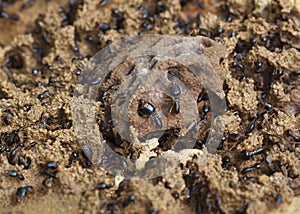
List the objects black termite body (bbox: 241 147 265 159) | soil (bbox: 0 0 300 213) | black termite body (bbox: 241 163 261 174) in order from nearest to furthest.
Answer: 1. soil (bbox: 0 0 300 213)
2. black termite body (bbox: 241 163 261 174)
3. black termite body (bbox: 241 147 265 159)

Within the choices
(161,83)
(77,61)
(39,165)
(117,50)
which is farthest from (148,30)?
A: (39,165)

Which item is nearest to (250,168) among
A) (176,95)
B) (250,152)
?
(250,152)

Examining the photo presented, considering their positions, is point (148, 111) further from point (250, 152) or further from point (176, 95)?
point (250, 152)

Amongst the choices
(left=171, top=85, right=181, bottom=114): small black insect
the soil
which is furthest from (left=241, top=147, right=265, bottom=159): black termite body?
(left=171, top=85, right=181, bottom=114): small black insect

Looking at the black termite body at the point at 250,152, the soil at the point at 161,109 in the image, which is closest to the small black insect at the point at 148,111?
the soil at the point at 161,109

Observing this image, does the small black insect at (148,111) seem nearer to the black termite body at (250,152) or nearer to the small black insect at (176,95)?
the small black insect at (176,95)

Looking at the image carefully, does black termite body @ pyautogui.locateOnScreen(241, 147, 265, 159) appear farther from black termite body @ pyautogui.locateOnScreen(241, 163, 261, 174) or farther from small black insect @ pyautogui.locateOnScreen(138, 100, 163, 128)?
small black insect @ pyautogui.locateOnScreen(138, 100, 163, 128)
